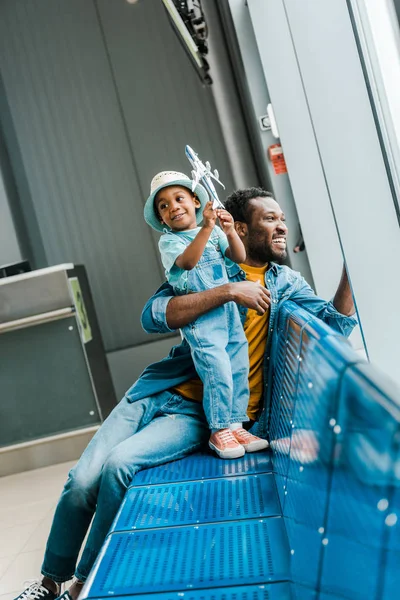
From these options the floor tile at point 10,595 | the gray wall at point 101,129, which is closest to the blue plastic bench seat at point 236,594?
the floor tile at point 10,595

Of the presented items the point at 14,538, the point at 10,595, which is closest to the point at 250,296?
the point at 10,595

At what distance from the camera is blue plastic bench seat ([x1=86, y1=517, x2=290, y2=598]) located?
135 cm

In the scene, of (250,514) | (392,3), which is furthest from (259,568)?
(392,3)

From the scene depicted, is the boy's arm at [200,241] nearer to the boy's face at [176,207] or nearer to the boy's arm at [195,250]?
the boy's arm at [195,250]

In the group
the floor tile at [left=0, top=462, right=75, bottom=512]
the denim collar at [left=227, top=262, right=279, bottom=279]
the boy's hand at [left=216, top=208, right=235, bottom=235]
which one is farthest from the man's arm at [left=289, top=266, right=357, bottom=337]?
the floor tile at [left=0, top=462, right=75, bottom=512]

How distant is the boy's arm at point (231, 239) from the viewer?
6.83 ft

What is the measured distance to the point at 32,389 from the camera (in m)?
4.89

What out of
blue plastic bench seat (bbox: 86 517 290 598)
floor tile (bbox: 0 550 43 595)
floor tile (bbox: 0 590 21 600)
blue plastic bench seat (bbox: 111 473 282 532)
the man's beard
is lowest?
floor tile (bbox: 0 550 43 595)

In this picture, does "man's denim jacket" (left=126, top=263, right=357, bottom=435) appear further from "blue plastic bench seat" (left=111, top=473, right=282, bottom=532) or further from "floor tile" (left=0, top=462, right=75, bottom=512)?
"floor tile" (left=0, top=462, right=75, bottom=512)

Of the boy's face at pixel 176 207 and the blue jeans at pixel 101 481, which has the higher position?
the boy's face at pixel 176 207

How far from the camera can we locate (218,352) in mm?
2082

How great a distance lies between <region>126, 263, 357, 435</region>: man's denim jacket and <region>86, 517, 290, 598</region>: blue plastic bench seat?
2.30 ft

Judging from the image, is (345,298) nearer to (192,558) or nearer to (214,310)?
(214,310)

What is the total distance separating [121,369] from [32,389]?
1.36 m
